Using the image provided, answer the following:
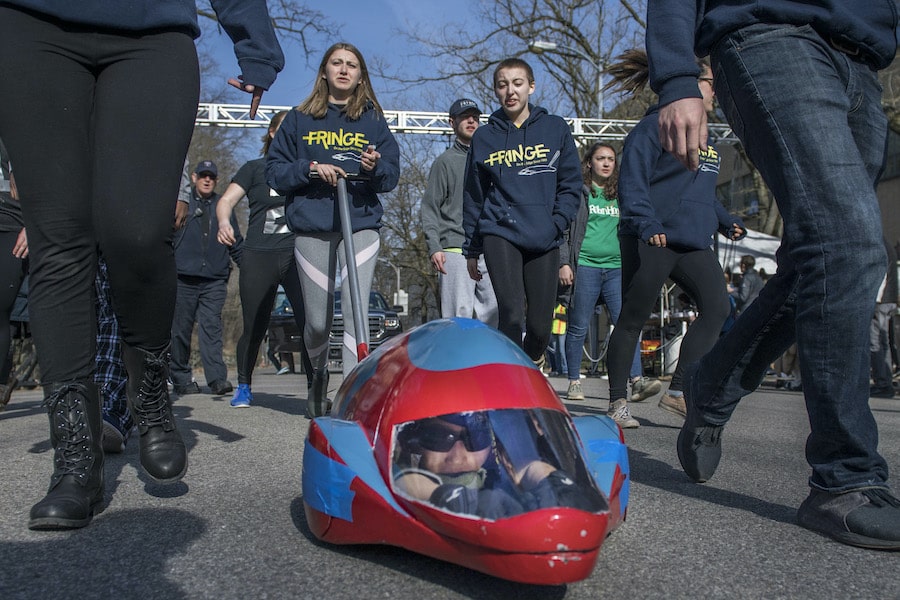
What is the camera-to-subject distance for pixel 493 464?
1.64 metres

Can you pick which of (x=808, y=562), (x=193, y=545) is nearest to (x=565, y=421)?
(x=808, y=562)

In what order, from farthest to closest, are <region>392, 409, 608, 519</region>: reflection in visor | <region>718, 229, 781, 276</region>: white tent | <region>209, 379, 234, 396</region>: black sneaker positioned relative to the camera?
<region>718, 229, 781, 276</region>: white tent, <region>209, 379, 234, 396</region>: black sneaker, <region>392, 409, 608, 519</region>: reflection in visor

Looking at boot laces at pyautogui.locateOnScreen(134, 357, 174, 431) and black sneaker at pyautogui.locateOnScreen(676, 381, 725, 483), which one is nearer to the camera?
boot laces at pyautogui.locateOnScreen(134, 357, 174, 431)

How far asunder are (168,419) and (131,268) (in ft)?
1.73

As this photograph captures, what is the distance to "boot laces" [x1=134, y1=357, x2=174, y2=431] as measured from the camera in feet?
8.56

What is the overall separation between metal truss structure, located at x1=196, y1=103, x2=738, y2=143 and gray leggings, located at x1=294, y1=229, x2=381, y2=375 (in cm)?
1584

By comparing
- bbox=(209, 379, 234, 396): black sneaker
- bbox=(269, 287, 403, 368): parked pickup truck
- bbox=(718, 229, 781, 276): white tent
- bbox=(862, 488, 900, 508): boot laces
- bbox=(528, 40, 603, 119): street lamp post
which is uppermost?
bbox=(528, 40, 603, 119): street lamp post

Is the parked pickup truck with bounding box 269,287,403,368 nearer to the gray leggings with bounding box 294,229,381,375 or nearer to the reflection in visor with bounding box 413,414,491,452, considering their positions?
the gray leggings with bounding box 294,229,381,375

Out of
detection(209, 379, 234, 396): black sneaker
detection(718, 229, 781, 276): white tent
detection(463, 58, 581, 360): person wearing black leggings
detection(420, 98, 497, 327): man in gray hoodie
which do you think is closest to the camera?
detection(463, 58, 581, 360): person wearing black leggings

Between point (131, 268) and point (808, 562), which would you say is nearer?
point (808, 562)

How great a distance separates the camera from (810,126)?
2188mm

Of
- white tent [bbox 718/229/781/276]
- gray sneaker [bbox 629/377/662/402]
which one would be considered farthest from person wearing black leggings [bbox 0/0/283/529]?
white tent [bbox 718/229/781/276]

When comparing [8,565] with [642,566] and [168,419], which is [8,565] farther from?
[642,566]

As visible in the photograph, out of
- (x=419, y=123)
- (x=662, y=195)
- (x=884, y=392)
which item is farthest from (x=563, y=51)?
(x=662, y=195)
